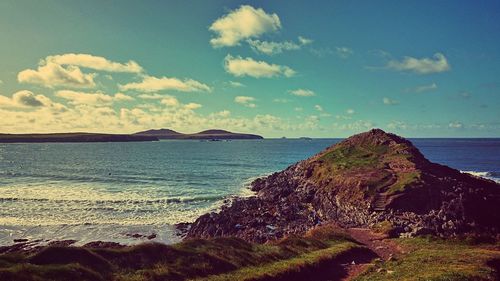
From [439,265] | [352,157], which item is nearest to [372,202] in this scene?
[439,265]

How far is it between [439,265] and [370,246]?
12754 mm

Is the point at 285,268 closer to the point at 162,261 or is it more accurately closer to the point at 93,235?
the point at 162,261

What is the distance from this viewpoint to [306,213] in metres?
60.2

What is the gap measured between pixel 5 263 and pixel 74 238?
103 feet

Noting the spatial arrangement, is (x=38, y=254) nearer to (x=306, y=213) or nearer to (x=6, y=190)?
(x=306, y=213)

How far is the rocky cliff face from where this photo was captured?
4406 centimetres

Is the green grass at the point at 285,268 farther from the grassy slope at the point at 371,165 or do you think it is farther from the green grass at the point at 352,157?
the green grass at the point at 352,157

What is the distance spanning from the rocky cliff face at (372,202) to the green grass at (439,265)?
6237 mm

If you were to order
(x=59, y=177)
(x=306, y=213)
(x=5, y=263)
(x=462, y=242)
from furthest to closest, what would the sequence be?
(x=59, y=177)
(x=306, y=213)
(x=462, y=242)
(x=5, y=263)

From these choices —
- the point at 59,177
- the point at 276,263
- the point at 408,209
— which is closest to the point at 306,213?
the point at 408,209

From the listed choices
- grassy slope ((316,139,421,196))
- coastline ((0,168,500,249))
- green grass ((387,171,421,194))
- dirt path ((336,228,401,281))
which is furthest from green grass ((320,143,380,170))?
coastline ((0,168,500,249))

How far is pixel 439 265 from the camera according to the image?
26.4m

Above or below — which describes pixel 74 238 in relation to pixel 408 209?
below

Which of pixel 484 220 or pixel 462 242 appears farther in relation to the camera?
pixel 484 220
